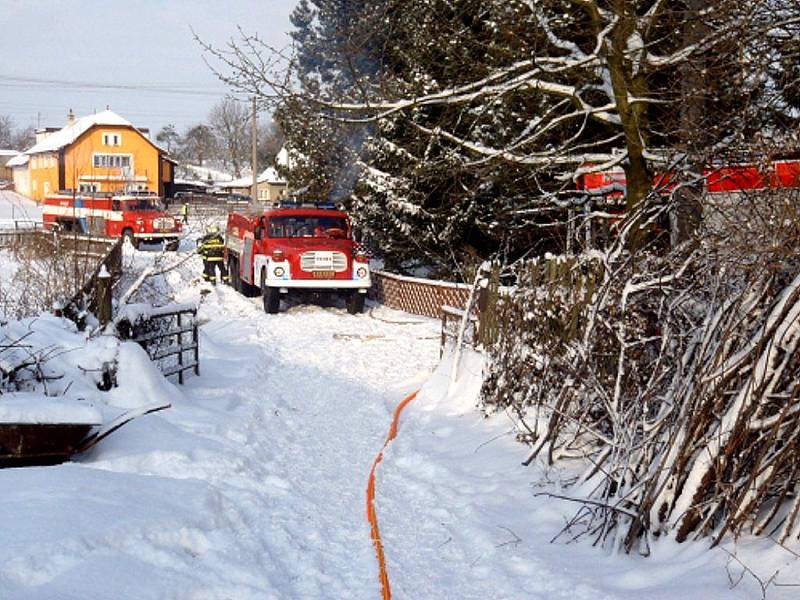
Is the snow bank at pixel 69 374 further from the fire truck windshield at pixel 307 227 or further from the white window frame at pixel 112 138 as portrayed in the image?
the white window frame at pixel 112 138

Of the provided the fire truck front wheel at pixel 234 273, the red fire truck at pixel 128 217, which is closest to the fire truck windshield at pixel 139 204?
Result: the red fire truck at pixel 128 217

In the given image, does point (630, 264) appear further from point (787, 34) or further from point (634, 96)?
point (634, 96)

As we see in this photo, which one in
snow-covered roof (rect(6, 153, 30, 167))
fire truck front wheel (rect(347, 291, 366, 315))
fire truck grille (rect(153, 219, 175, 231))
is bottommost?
fire truck front wheel (rect(347, 291, 366, 315))

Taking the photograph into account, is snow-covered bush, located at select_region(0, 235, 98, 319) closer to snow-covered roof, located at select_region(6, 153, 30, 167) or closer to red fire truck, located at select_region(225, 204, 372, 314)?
red fire truck, located at select_region(225, 204, 372, 314)

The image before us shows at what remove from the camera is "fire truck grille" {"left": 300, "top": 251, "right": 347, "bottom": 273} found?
18.3m

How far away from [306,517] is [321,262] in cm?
1274

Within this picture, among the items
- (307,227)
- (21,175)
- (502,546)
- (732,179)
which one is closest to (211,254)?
(307,227)

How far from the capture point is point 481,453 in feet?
25.0

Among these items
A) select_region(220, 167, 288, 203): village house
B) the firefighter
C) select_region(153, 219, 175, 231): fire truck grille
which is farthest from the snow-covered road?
select_region(220, 167, 288, 203): village house

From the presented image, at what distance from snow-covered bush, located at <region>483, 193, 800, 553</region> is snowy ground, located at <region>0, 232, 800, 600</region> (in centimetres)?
23

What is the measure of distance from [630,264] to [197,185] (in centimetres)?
8665

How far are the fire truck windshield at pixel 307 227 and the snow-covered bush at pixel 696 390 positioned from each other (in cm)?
1296

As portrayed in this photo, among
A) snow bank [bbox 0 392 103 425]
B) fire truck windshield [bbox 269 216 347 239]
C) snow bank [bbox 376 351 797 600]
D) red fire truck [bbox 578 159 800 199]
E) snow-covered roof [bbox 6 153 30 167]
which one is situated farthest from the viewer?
snow-covered roof [bbox 6 153 30 167]

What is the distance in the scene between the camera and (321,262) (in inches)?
723
